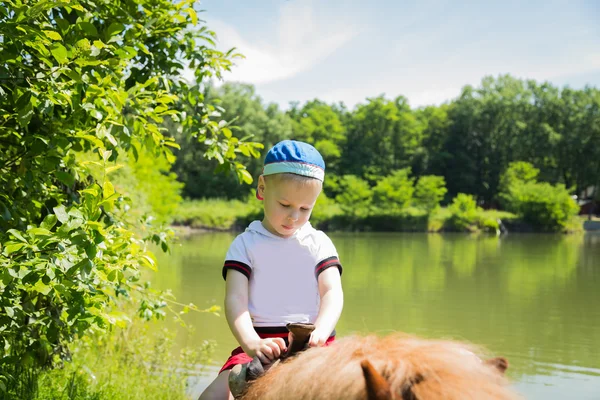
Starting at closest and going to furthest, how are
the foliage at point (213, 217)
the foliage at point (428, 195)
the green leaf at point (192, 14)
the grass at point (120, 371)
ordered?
the green leaf at point (192, 14), the grass at point (120, 371), the foliage at point (213, 217), the foliage at point (428, 195)

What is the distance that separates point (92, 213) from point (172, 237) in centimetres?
239

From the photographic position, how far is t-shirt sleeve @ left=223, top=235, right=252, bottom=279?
2.19 metres

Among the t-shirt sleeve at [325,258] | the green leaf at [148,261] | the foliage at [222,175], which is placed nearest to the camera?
the t-shirt sleeve at [325,258]

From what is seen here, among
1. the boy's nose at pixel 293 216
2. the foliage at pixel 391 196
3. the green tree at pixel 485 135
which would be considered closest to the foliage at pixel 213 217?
the foliage at pixel 391 196

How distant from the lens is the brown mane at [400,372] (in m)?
0.99

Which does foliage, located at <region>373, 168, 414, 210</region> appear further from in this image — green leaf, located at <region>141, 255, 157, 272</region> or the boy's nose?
the boy's nose

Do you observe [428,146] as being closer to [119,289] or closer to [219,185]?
[219,185]

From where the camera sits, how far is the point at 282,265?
2.24 m

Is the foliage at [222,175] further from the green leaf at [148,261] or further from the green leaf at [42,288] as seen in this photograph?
the green leaf at [42,288]

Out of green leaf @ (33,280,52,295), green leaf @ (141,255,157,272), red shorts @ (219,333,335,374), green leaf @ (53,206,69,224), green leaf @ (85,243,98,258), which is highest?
green leaf @ (53,206,69,224)

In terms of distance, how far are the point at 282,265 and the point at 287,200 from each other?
0.92 feet

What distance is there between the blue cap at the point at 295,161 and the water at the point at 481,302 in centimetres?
266

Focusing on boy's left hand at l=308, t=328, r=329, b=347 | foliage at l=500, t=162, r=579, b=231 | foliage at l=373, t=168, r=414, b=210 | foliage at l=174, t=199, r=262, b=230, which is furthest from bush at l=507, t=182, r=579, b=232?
boy's left hand at l=308, t=328, r=329, b=347

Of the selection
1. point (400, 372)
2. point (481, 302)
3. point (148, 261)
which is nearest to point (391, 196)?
point (481, 302)
